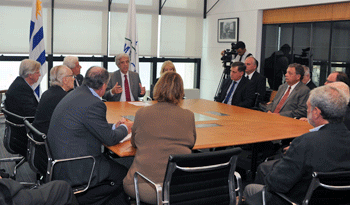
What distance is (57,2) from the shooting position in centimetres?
818

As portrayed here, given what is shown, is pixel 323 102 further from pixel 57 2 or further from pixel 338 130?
pixel 57 2

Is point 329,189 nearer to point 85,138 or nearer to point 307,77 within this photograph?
point 85,138

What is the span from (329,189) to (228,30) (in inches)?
289

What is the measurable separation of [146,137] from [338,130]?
124 cm

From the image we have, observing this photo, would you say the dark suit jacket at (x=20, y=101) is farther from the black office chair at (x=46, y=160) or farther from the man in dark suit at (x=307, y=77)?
the man in dark suit at (x=307, y=77)

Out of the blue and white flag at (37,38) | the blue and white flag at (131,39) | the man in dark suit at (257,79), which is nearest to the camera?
the man in dark suit at (257,79)

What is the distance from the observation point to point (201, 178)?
238 cm

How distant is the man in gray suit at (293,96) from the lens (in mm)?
4867

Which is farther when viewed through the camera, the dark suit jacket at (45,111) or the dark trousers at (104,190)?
the dark suit jacket at (45,111)

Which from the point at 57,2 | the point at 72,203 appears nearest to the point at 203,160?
the point at 72,203

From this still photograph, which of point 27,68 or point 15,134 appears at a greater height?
point 27,68

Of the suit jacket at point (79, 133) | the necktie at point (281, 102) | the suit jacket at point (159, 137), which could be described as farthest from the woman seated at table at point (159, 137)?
the necktie at point (281, 102)

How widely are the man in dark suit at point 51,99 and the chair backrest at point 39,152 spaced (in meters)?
0.31

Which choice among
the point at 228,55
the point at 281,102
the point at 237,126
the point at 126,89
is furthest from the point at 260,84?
the point at 237,126
